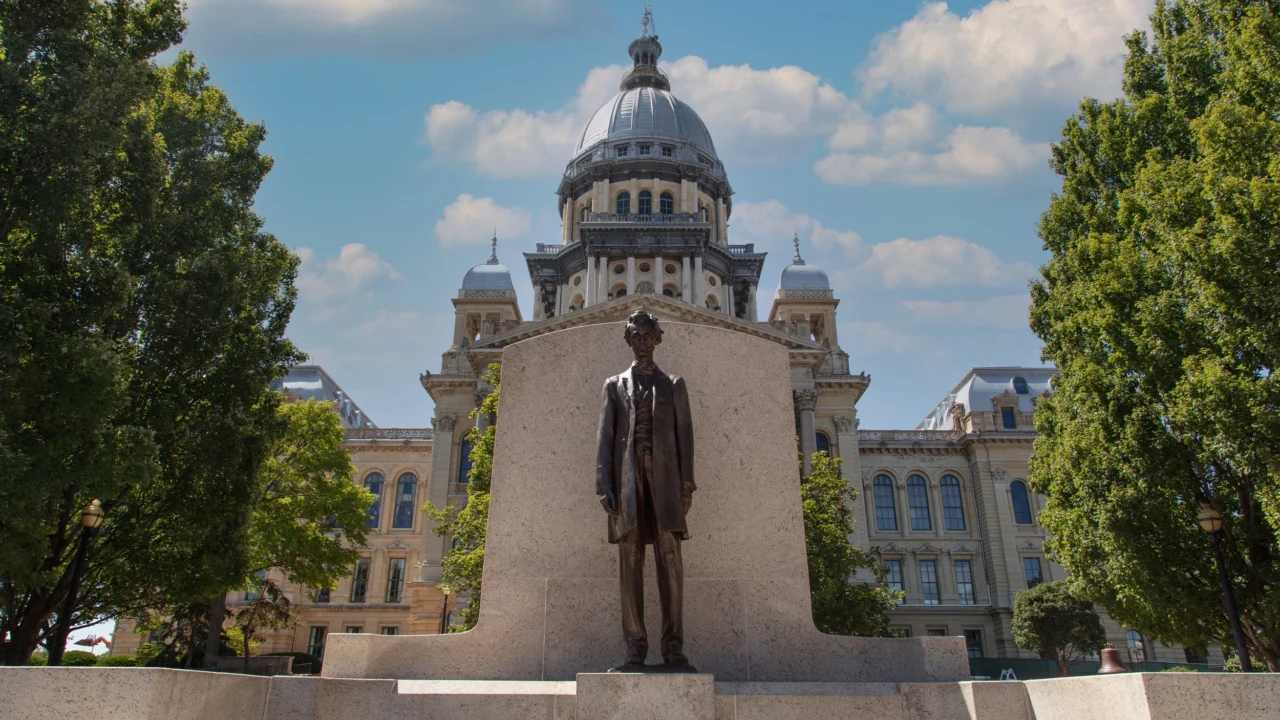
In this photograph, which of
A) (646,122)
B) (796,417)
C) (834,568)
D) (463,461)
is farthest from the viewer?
(646,122)

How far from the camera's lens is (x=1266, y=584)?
14.3m

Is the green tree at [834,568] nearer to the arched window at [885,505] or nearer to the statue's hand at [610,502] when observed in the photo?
the statue's hand at [610,502]

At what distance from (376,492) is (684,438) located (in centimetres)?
5325

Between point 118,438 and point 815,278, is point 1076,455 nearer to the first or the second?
point 118,438

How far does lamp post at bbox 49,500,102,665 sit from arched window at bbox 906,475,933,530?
48.1m

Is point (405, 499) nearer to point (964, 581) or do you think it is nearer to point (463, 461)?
point (463, 461)

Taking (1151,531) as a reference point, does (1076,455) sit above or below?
above

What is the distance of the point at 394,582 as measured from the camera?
53250 mm

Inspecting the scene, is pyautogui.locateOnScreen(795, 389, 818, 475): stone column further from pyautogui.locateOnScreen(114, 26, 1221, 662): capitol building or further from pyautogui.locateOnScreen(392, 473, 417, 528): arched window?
pyautogui.locateOnScreen(392, 473, 417, 528): arched window

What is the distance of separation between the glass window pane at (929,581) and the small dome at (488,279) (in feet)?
109

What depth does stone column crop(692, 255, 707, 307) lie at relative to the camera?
5528 cm

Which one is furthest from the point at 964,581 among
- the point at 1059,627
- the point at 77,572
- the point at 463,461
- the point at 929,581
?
the point at 77,572

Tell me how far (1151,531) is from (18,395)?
59.4 ft

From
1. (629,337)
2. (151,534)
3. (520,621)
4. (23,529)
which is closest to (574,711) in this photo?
(520,621)
